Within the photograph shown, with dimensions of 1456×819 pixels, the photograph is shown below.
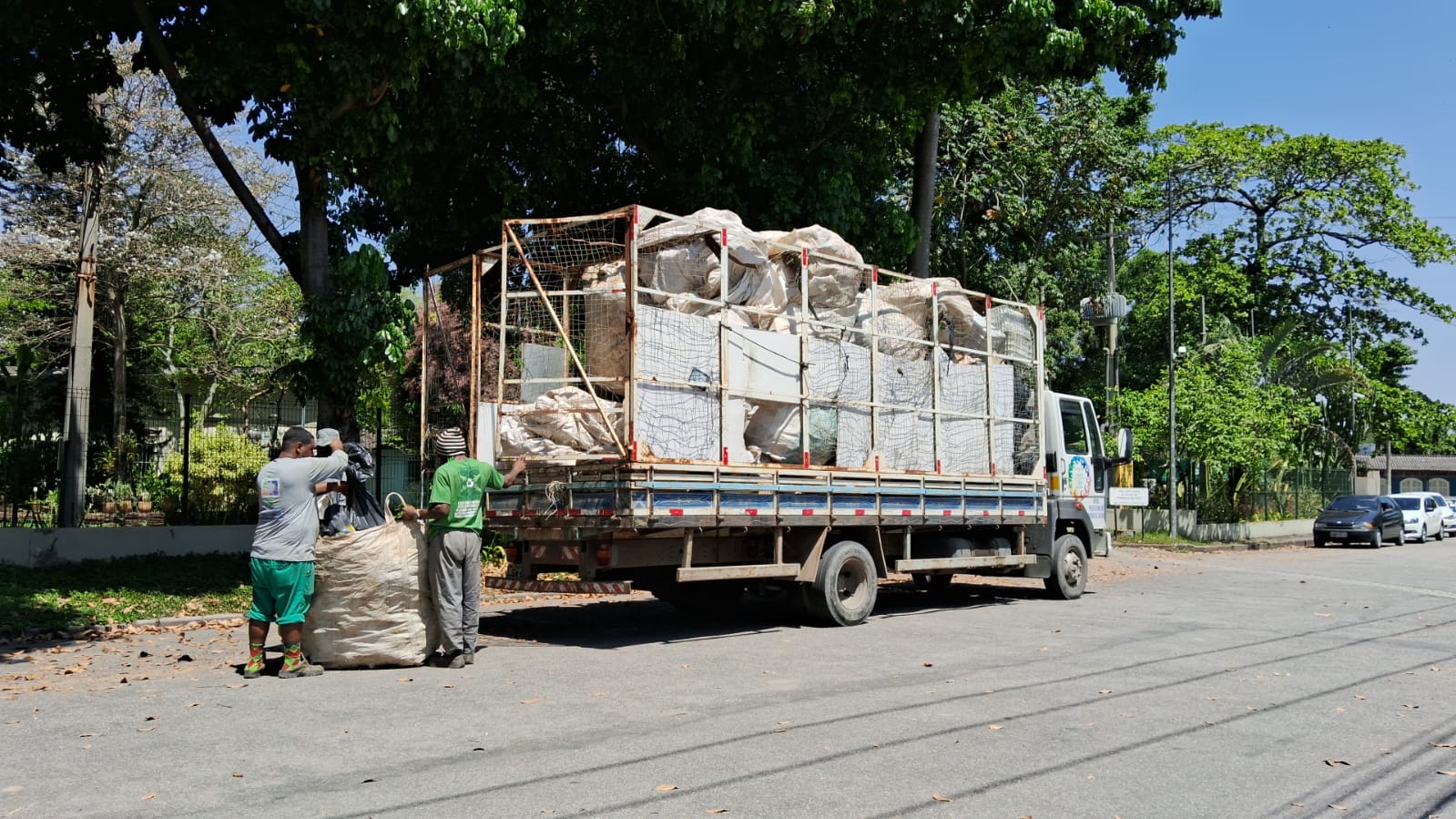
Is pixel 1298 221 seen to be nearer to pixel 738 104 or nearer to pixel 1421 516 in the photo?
pixel 1421 516

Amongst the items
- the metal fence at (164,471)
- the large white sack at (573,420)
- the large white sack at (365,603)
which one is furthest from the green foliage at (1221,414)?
the large white sack at (365,603)

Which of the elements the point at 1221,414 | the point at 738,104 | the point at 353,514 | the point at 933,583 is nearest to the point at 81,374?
the point at 738,104

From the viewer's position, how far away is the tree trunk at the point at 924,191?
19203mm

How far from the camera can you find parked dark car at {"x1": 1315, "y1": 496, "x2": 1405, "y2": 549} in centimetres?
3228

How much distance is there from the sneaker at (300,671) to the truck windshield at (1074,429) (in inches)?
387

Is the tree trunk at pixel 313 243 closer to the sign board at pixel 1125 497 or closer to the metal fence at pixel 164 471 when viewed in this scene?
the metal fence at pixel 164 471

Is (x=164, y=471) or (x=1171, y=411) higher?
(x=1171, y=411)

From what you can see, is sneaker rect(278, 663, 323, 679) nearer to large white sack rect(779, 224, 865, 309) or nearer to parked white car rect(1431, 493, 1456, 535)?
large white sack rect(779, 224, 865, 309)

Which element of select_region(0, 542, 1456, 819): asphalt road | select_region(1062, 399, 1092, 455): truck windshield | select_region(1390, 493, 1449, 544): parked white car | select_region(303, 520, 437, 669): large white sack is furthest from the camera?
select_region(1390, 493, 1449, 544): parked white car

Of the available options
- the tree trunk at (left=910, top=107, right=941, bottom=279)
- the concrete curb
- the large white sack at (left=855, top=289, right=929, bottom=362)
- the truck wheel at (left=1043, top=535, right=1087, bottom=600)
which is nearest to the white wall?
the large white sack at (left=855, top=289, right=929, bottom=362)

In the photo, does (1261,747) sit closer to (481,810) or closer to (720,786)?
(720,786)

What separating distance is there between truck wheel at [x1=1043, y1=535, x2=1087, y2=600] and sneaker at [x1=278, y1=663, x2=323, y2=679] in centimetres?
933

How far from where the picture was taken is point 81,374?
19.4 m

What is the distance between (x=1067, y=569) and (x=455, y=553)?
881 centimetres
